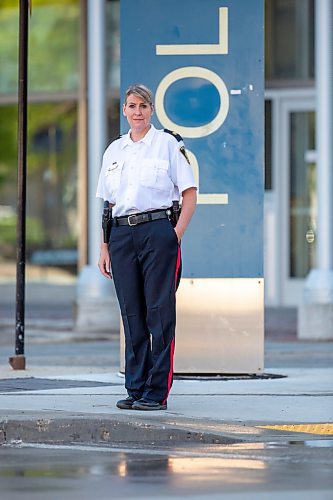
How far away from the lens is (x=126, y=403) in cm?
889

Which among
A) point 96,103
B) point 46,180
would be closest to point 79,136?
point 46,180

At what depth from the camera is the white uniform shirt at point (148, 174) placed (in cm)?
881

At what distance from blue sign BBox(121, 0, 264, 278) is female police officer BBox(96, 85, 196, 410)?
1.54 meters

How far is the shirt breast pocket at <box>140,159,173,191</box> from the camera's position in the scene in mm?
8812

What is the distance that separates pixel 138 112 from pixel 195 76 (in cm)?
175

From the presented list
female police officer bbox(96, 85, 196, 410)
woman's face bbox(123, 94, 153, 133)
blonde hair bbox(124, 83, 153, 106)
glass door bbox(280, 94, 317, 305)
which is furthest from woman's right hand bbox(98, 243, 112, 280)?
glass door bbox(280, 94, 317, 305)

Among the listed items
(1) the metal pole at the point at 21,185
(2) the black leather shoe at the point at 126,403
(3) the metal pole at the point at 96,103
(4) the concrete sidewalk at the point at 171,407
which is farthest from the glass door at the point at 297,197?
(2) the black leather shoe at the point at 126,403

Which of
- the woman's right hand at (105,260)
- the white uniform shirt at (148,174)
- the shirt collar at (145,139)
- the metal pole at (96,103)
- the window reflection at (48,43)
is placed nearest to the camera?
the white uniform shirt at (148,174)

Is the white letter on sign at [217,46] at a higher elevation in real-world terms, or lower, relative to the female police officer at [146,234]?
higher

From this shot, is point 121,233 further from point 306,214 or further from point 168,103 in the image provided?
point 306,214

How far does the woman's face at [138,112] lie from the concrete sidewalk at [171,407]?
1.72 m

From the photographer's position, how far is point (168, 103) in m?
10.5

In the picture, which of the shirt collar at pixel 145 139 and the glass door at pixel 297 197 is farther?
the glass door at pixel 297 197

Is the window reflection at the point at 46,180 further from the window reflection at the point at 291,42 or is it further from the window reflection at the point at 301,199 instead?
the window reflection at the point at 301,199
